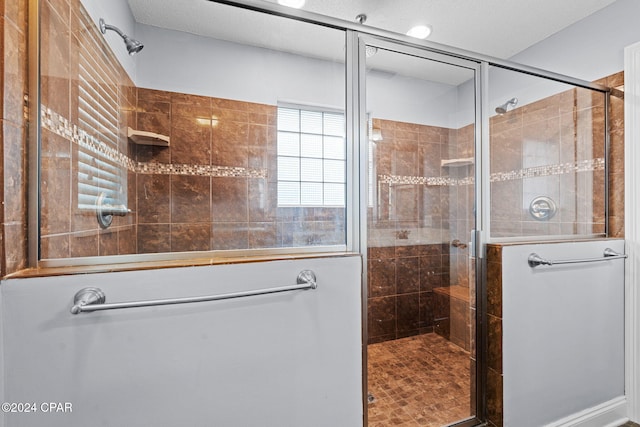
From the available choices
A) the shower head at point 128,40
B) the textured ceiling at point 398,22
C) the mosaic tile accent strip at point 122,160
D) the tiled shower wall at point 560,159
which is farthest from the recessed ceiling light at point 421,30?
the shower head at point 128,40

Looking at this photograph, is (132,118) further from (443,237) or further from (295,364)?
(443,237)

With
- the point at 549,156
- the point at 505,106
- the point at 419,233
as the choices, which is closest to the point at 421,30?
the point at 505,106

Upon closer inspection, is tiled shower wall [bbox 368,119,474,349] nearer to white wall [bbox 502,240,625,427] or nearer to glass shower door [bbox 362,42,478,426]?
glass shower door [bbox 362,42,478,426]

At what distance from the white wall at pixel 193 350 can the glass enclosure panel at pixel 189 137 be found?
156 mm

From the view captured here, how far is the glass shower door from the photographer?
4.29ft

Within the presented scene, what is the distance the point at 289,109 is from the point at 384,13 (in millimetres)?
950

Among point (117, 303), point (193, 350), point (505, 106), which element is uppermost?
point (505, 106)

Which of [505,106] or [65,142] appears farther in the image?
[505,106]

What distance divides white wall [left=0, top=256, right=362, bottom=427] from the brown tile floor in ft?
1.32

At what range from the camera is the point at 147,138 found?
1.28 m

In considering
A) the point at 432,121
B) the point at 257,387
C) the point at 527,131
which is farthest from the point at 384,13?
the point at 257,387

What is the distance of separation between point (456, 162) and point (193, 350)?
1431 mm

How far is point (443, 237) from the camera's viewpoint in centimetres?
156

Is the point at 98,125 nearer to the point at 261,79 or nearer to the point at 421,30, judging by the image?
the point at 261,79
